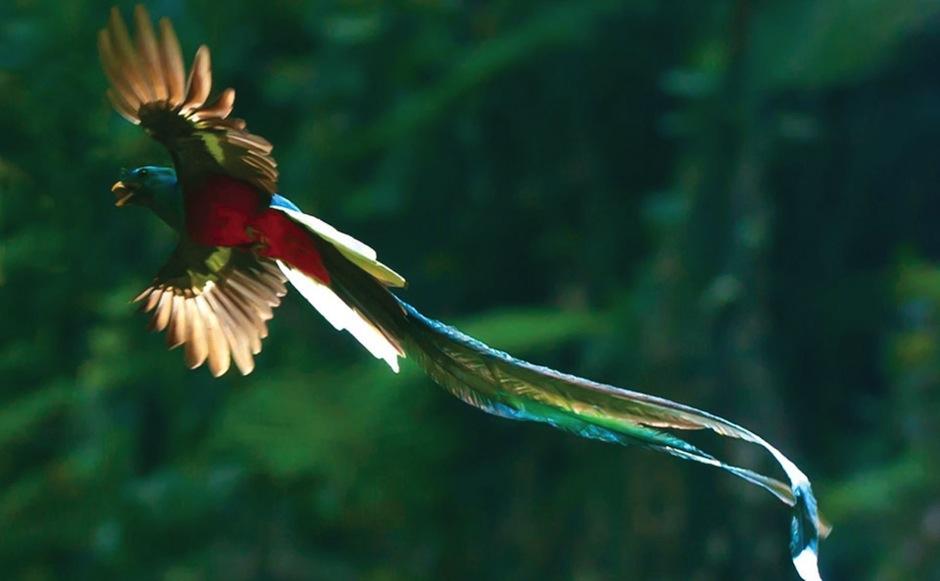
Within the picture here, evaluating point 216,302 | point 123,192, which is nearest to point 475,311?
point 216,302

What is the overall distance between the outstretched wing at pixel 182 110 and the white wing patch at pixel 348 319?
0.08 meters

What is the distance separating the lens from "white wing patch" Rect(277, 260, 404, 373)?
112cm

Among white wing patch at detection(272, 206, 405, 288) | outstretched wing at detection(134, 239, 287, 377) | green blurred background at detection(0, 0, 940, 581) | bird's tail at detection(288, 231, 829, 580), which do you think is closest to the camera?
bird's tail at detection(288, 231, 829, 580)

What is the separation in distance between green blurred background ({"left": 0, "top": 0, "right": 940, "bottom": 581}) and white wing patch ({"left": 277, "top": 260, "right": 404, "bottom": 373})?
3304mm

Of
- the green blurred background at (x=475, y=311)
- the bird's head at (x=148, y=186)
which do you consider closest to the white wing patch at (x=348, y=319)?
the bird's head at (x=148, y=186)

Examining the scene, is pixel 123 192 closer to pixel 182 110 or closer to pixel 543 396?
pixel 182 110

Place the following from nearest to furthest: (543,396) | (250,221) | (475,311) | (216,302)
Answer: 1. (543,396)
2. (250,221)
3. (216,302)
4. (475,311)

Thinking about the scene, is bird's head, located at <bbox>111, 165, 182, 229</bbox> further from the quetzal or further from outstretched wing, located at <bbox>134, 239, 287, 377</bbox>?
outstretched wing, located at <bbox>134, 239, 287, 377</bbox>

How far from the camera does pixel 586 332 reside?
4738 mm

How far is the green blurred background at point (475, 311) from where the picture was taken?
15.2 feet

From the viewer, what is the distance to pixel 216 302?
4.41 feet

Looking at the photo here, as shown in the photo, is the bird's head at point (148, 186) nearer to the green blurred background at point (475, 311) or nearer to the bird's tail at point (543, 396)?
the bird's tail at point (543, 396)

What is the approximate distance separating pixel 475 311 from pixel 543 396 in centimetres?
397

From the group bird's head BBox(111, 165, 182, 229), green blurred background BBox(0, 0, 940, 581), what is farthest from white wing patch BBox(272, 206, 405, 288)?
green blurred background BBox(0, 0, 940, 581)
